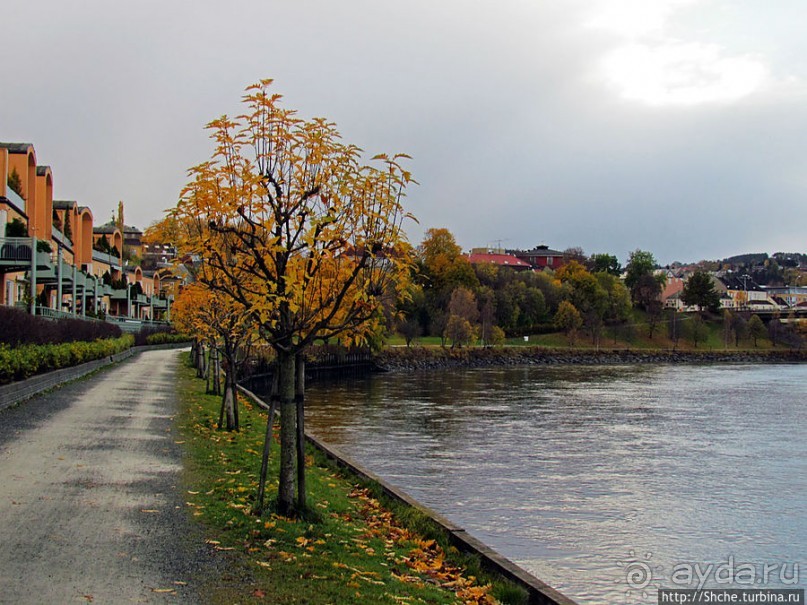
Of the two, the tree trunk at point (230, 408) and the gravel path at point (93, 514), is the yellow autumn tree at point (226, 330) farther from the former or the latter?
the gravel path at point (93, 514)

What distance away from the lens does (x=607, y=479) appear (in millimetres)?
20688

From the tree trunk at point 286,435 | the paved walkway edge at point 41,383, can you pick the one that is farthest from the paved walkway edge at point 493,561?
the paved walkway edge at point 41,383

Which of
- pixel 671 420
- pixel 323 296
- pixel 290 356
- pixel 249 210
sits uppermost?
pixel 249 210

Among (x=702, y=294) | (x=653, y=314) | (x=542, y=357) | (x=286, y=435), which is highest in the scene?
(x=702, y=294)

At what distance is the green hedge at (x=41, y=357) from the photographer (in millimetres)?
Answer: 20750

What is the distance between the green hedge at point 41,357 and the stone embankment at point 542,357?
179 ft

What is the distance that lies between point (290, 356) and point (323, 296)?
2.98 feet

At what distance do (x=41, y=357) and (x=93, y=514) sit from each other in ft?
55.0

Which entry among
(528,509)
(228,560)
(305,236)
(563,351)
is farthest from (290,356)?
(563,351)

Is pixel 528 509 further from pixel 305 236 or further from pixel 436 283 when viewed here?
pixel 436 283

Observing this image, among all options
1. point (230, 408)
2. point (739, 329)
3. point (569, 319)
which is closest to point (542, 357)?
point (569, 319)

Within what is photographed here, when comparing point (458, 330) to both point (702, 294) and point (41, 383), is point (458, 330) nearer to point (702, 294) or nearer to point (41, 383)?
point (702, 294)

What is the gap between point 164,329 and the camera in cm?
8294

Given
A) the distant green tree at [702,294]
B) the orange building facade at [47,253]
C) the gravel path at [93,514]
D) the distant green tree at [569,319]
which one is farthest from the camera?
the distant green tree at [702,294]
